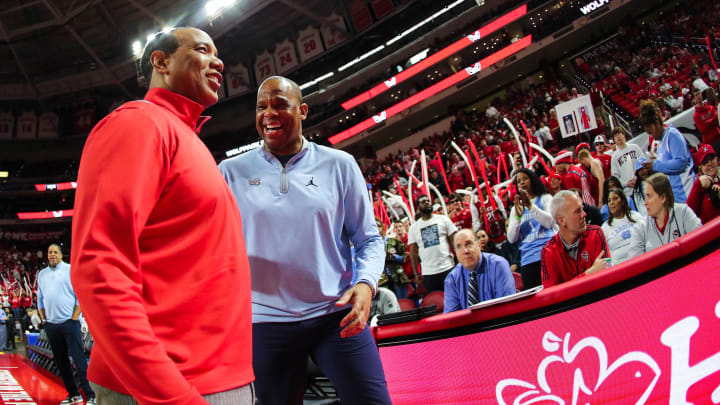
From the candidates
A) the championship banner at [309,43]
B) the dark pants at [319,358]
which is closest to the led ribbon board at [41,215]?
the championship banner at [309,43]

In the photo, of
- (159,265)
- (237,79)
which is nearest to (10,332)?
(237,79)

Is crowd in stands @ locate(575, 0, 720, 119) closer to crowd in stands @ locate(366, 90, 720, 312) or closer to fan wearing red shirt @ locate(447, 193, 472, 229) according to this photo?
crowd in stands @ locate(366, 90, 720, 312)

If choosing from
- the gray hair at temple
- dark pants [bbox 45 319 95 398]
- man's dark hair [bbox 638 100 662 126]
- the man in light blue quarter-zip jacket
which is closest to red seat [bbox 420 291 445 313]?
the gray hair at temple

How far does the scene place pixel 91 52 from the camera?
62.1 feet

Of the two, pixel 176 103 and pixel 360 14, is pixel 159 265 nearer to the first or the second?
pixel 176 103

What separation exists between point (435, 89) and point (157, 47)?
18.9 m

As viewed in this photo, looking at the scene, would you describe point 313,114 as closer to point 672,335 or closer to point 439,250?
point 439,250

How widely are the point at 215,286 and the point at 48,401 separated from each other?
5.37m

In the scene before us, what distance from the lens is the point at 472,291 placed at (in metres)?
3.77

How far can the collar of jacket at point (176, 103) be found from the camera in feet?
3.63

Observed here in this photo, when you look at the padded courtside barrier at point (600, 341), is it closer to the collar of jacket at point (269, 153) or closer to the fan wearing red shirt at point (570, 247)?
the fan wearing red shirt at point (570, 247)

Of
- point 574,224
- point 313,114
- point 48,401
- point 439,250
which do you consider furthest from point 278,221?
point 313,114

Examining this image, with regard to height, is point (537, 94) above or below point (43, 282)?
above

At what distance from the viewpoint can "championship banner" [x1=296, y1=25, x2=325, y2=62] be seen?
21.6 metres
